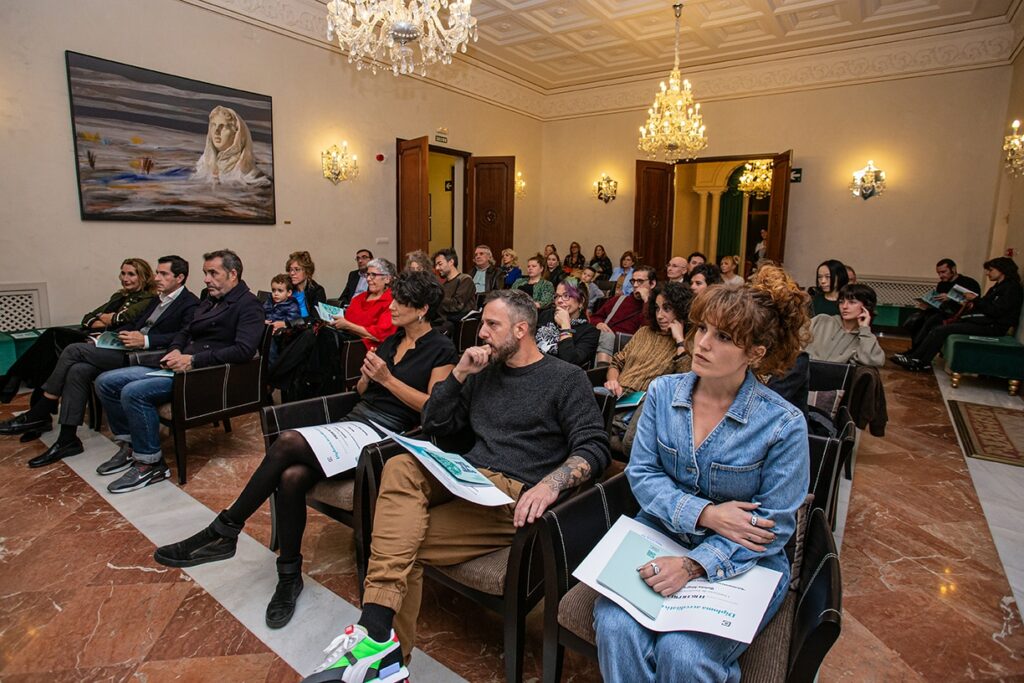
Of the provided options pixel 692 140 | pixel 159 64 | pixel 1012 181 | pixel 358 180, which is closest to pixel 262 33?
pixel 159 64

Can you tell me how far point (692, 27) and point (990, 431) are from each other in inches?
236

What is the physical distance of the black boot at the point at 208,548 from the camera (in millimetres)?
2217

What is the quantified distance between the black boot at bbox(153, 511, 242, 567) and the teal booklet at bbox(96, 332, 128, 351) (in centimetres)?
196

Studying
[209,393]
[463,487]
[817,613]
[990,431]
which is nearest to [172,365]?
[209,393]

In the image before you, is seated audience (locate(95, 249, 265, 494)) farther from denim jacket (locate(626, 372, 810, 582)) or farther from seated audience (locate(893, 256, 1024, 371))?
seated audience (locate(893, 256, 1024, 371))

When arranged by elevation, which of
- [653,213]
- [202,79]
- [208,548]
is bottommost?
[208,548]

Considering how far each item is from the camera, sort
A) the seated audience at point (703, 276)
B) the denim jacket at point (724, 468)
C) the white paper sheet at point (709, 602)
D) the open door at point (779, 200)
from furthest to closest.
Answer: the open door at point (779, 200), the seated audience at point (703, 276), the denim jacket at point (724, 468), the white paper sheet at point (709, 602)

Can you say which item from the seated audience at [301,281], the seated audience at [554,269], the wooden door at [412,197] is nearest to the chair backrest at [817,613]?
the seated audience at [301,281]

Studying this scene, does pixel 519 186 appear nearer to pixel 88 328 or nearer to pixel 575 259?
pixel 575 259

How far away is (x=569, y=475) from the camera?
1757 millimetres

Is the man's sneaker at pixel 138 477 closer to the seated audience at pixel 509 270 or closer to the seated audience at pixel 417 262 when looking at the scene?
the seated audience at pixel 417 262

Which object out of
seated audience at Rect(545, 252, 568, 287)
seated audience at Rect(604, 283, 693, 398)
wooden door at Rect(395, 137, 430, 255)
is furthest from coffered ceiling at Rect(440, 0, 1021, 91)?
seated audience at Rect(604, 283, 693, 398)

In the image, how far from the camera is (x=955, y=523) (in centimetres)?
288

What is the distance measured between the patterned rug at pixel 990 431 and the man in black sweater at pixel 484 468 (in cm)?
350
